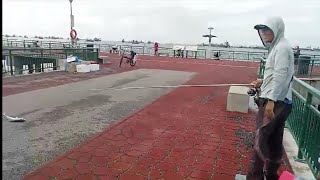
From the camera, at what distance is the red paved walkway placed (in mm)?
3986

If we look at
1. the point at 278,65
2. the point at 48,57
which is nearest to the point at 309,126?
the point at 278,65

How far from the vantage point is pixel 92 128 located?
588 cm

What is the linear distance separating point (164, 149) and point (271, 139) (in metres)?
1.99

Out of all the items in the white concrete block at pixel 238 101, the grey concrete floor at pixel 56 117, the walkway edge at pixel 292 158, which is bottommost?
the walkway edge at pixel 292 158

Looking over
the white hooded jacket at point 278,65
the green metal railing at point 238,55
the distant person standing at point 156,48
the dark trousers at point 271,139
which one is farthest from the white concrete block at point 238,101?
the distant person standing at point 156,48

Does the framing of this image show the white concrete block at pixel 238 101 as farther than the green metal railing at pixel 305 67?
No

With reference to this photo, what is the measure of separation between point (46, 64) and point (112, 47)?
21764 mm

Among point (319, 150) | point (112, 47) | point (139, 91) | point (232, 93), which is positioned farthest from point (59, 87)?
point (112, 47)

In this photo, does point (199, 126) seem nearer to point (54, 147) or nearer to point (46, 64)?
point (54, 147)

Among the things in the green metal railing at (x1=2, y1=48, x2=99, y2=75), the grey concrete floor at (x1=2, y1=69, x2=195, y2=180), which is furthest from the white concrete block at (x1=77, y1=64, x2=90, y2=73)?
the grey concrete floor at (x1=2, y1=69, x2=195, y2=180)

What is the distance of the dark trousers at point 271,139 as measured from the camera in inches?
124

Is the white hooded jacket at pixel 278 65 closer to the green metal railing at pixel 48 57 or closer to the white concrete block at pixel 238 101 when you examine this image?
the white concrete block at pixel 238 101

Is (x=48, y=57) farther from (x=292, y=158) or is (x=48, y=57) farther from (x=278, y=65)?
(x=278, y=65)

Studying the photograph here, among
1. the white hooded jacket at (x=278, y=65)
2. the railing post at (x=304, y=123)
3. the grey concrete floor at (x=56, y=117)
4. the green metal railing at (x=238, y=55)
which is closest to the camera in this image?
the white hooded jacket at (x=278, y=65)
